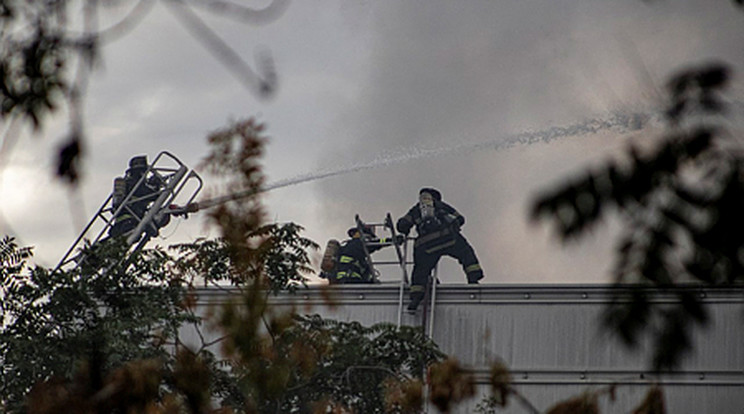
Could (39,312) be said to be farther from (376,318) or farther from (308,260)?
(376,318)

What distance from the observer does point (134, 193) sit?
18.6m

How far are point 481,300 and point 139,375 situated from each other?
13049 millimetres

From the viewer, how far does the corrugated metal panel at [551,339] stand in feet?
58.7

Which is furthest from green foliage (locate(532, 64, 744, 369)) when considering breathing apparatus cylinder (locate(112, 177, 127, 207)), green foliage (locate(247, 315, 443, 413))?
breathing apparatus cylinder (locate(112, 177, 127, 207))

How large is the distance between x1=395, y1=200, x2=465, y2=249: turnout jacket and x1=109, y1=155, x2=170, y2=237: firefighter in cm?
323

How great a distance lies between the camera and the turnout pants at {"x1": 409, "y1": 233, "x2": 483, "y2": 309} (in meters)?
18.2

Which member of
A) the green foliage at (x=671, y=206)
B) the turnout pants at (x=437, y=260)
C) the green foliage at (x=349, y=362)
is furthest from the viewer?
the turnout pants at (x=437, y=260)

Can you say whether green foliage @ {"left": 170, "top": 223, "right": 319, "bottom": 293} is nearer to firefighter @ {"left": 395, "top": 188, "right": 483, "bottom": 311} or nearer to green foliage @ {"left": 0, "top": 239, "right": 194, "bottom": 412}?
green foliage @ {"left": 0, "top": 239, "right": 194, "bottom": 412}

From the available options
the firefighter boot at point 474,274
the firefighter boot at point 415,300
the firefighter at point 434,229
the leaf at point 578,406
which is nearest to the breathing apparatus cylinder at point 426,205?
the firefighter at point 434,229

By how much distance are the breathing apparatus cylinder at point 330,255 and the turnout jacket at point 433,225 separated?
1.59 metres

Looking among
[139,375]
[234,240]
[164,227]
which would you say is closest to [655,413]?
[139,375]

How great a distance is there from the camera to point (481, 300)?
62.4 feet

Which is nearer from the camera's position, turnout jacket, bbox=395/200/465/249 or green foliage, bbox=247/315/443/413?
green foliage, bbox=247/315/443/413

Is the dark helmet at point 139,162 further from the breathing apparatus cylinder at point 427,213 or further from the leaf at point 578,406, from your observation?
the leaf at point 578,406
